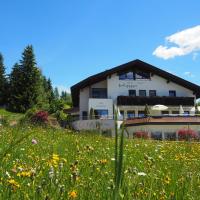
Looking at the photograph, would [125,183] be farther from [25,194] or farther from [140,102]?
[140,102]

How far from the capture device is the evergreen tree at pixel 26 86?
230 feet

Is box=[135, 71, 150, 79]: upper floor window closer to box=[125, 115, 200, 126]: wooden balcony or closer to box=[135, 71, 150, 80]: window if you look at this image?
box=[135, 71, 150, 80]: window

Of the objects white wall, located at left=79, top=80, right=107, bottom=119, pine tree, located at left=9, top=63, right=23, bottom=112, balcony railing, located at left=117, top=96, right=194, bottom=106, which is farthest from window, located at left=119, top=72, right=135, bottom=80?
pine tree, located at left=9, top=63, right=23, bottom=112

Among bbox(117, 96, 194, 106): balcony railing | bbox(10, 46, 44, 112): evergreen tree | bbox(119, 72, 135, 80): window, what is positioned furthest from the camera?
bbox(10, 46, 44, 112): evergreen tree

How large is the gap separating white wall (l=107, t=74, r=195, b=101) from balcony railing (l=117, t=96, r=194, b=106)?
6.20 feet

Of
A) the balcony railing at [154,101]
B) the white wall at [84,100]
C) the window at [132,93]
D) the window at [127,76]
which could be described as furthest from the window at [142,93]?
the white wall at [84,100]

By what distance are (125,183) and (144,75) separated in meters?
49.3

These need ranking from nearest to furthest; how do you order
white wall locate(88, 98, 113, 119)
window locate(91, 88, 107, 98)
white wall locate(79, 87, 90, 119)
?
white wall locate(88, 98, 113, 119) → window locate(91, 88, 107, 98) → white wall locate(79, 87, 90, 119)

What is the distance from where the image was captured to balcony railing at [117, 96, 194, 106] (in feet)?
160

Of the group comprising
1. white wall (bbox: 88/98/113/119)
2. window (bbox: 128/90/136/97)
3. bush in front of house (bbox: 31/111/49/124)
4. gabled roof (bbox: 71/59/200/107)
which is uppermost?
gabled roof (bbox: 71/59/200/107)

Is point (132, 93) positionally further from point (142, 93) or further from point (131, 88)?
point (142, 93)

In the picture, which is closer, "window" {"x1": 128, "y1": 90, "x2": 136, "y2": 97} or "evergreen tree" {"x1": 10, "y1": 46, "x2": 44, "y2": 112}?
"window" {"x1": 128, "y1": 90, "x2": 136, "y2": 97}

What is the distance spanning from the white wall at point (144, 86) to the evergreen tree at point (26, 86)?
2025 cm

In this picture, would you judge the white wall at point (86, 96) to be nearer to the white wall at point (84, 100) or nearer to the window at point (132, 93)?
the white wall at point (84, 100)
